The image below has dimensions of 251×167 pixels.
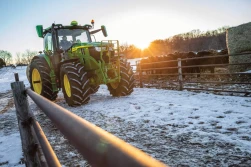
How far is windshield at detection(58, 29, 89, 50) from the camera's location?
6.99m

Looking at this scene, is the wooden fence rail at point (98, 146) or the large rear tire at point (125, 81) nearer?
the wooden fence rail at point (98, 146)

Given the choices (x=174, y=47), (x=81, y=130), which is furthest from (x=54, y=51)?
(x=174, y=47)

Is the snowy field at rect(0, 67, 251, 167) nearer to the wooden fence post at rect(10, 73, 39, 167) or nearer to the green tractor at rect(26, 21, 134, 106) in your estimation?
the wooden fence post at rect(10, 73, 39, 167)

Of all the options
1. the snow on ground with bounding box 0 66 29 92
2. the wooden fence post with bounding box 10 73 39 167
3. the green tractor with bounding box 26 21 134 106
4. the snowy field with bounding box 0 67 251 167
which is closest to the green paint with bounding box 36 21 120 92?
the green tractor with bounding box 26 21 134 106

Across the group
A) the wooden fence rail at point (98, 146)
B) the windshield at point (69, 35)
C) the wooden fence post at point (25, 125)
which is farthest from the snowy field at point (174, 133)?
the windshield at point (69, 35)

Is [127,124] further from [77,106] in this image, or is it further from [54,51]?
[54,51]

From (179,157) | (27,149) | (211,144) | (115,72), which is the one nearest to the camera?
(27,149)

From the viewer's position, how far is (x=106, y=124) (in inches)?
156

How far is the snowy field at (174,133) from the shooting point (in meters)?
2.42

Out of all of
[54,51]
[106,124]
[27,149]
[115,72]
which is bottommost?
[106,124]

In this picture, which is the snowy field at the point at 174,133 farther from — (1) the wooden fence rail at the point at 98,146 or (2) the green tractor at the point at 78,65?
(1) the wooden fence rail at the point at 98,146

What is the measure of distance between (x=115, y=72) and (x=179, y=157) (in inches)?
176

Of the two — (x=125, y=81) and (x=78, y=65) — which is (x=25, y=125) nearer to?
(x=78, y=65)

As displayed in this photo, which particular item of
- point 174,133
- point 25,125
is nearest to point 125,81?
point 174,133
